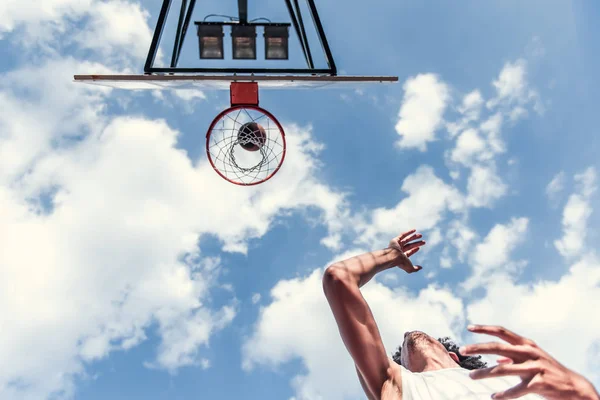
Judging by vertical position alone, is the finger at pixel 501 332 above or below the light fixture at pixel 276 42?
below

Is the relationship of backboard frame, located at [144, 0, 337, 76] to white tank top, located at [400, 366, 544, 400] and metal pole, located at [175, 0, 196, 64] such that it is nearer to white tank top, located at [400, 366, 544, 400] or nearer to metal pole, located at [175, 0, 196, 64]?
metal pole, located at [175, 0, 196, 64]

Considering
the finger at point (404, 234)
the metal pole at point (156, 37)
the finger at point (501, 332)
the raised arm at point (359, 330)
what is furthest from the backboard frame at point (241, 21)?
the finger at point (501, 332)

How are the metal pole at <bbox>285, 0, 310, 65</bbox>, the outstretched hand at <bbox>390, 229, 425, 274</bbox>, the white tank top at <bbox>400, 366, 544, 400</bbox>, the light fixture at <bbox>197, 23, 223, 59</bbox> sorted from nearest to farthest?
the white tank top at <bbox>400, 366, 544, 400</bbox>
the outstretched hand at <bbox>390, 229, 425, 274</bbox>
the light fixture at <bbox>197, 23, 223, 59</bbox>
the metal pole at <bbox>285, 0, 310, 65</bbox>

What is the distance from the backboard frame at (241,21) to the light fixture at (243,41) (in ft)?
0.46

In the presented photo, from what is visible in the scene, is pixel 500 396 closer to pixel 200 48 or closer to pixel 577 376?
pixel 577 376

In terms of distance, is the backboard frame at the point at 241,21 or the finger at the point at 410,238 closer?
the finger at the point at 410,238

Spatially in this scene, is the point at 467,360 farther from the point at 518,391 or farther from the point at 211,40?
the point at 211,40

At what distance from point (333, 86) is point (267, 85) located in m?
0.90

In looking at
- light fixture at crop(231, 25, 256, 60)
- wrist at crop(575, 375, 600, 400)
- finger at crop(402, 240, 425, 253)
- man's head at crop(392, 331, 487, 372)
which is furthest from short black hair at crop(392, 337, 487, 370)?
light fixture at crop(231, 25, 256, 60)

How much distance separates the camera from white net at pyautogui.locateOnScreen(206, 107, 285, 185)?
4848 millimetres

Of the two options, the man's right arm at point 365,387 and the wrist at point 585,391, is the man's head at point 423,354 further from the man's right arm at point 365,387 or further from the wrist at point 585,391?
the wrist at point 585,391

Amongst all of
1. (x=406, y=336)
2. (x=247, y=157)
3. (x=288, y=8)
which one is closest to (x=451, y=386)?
(x=406, y=336)

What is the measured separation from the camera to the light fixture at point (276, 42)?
494 centimetres

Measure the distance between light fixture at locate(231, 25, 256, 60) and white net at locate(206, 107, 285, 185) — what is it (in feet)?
2.18
